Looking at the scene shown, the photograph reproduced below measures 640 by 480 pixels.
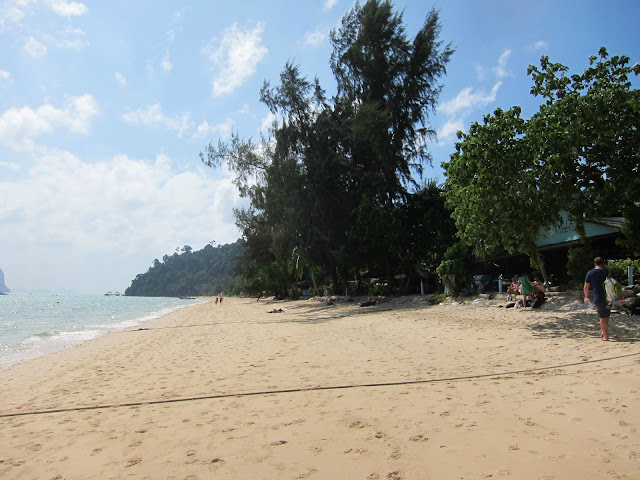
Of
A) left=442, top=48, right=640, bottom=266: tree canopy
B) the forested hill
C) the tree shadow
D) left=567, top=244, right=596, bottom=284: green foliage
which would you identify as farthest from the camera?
the forested hill

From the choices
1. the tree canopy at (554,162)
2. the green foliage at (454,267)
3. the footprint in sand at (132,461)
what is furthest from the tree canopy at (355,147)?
the footprint in sand at (132,461)

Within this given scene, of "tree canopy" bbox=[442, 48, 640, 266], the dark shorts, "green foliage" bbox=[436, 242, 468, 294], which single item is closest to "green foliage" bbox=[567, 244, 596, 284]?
"tree canopy" bbox=[442, 48, 640, 266]

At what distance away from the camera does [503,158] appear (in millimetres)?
11305

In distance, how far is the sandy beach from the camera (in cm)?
327

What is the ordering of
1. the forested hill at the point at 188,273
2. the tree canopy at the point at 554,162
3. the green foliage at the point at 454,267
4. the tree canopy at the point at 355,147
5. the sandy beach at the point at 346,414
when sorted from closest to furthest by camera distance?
the sandy beach at the point at 346,414 < the tree canopy at the point at 554,162 < the green foliage at the point at 454,267 < the tree canopy at the point at 355,147 < the forested hill at the point at 188,273

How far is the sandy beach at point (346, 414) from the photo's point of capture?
3.27 meters

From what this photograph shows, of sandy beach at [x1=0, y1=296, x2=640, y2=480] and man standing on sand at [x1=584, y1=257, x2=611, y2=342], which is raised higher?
man standing on sand at [x1=584, y1=257, x2=611, y2=342]

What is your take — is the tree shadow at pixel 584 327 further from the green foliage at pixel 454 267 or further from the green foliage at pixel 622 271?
the green foliage at pixel 454 267

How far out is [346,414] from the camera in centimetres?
449

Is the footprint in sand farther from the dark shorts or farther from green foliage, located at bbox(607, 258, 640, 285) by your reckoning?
green foliage, located at bbox(607, 258, 640, 285)

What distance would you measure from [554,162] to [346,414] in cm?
934

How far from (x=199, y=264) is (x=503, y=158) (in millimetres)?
192634

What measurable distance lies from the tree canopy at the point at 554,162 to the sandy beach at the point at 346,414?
348 cm

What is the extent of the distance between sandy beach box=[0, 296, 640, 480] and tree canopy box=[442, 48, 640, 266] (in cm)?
348
